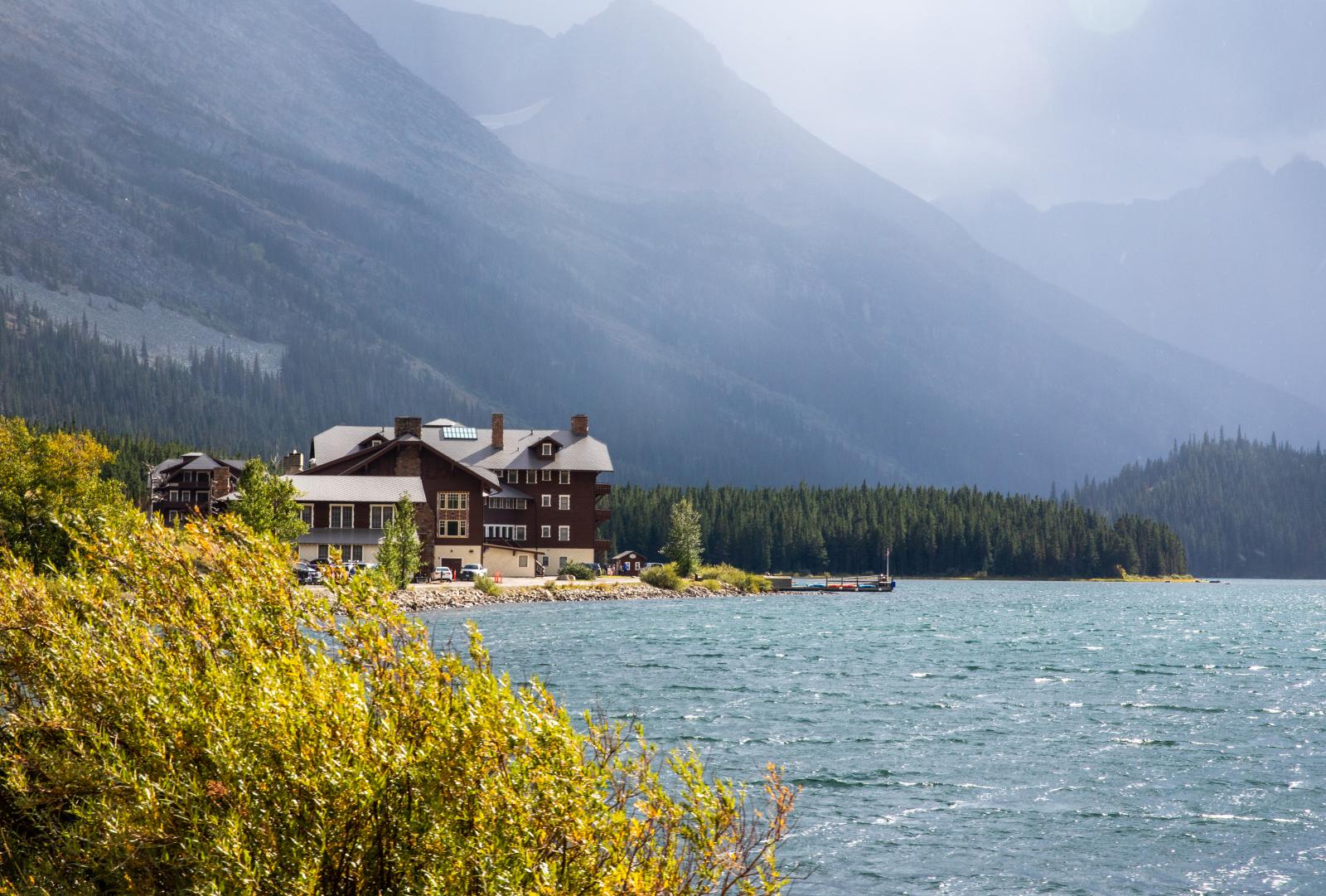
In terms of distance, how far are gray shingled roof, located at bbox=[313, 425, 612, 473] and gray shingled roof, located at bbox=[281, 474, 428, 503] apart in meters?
16.1

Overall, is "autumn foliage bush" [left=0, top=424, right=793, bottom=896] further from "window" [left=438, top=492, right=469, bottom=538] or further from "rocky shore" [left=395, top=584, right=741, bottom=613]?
"window" [left=438, top=492, right=469, bottom=538]

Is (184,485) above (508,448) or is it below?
below

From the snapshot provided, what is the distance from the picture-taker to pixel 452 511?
113125mm

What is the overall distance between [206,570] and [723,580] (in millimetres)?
126067

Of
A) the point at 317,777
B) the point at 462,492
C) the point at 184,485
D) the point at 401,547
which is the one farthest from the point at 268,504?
the point at 184,485

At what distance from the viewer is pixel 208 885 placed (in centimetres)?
1100

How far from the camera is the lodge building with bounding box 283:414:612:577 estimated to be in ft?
341

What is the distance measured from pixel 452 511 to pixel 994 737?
80.1 meters

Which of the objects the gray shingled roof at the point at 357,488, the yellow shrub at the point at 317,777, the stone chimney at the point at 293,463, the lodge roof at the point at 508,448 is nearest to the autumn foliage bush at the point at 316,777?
the yellow shrub at the point at 317,777

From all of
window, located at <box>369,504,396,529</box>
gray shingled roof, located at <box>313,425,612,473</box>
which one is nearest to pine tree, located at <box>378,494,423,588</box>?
window, located at <box>369,504,396,529</box>

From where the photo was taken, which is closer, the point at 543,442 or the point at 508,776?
the point at 508,776

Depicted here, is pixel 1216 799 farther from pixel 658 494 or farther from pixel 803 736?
pixel 658 494

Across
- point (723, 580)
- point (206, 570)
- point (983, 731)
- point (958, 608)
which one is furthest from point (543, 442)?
point (206, 570)

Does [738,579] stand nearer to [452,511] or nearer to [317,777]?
[452,511]
